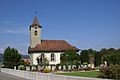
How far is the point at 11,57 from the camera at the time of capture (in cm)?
5978

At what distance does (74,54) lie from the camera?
67438 millimetres

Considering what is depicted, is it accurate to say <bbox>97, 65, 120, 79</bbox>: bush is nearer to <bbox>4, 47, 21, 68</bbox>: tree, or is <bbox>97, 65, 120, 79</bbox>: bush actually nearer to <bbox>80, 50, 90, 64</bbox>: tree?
<bbox>4, 47, 21, 68</bbox>: tree

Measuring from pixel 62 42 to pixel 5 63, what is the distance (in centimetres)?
2075

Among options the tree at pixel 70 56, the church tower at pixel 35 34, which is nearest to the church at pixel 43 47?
the church tower at pixel 35 34

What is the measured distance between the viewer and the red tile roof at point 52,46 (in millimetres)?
71938

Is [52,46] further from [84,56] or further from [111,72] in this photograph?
Answer: [111,72]

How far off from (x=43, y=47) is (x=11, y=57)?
14.5 meters

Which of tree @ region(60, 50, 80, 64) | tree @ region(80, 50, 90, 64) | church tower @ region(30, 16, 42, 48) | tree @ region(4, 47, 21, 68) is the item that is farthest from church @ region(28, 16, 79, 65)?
tree @ region(4, 47, 21, 68)

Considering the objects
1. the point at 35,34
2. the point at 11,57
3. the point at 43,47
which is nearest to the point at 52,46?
the point at 43,47

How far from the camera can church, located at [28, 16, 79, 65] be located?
7162 cm

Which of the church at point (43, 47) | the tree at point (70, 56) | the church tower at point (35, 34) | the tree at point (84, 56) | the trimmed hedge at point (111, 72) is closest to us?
the trimmed hedge at point (111, 72)

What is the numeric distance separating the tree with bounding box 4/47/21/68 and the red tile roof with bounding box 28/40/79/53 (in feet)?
35.3

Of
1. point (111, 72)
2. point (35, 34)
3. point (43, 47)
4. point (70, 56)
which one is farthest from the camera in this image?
point (35, 34)

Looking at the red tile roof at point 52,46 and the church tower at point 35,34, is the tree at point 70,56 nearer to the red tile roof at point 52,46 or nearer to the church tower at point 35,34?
the red tile roof at point 52,46
